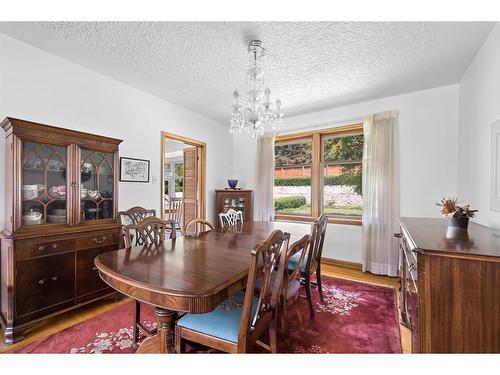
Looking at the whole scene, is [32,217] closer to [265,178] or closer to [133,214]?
[133,214]

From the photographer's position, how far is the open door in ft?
14.3

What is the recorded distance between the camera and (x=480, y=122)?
2.19m

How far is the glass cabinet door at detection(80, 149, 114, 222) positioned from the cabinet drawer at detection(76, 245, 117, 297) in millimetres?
353

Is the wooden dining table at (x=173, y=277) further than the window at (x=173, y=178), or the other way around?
the window at (x=173, y=178)

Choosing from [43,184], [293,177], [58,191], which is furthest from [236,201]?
[43,184]

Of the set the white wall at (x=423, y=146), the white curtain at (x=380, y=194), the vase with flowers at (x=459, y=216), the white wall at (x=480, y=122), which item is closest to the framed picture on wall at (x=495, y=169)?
the white wall at (x=480, y=122)

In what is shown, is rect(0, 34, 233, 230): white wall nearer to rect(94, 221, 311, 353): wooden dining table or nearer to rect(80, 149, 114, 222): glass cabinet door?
rect(80, 149, 114, 222): glass cabinet door

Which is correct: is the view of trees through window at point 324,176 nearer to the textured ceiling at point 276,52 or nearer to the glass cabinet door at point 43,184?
the textured ceiling at point 276,52

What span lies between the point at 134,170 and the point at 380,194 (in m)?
3.53

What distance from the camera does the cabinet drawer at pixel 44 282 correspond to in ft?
6.13

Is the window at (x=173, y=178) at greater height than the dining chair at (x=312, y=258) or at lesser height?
greater

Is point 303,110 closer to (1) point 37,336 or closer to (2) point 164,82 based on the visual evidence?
(2) point 164,82

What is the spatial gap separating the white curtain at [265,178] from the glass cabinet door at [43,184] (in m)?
3.02

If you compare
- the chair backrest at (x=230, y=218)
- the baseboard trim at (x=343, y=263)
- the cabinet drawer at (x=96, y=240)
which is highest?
the chair backrest at (x=230, y=218)
